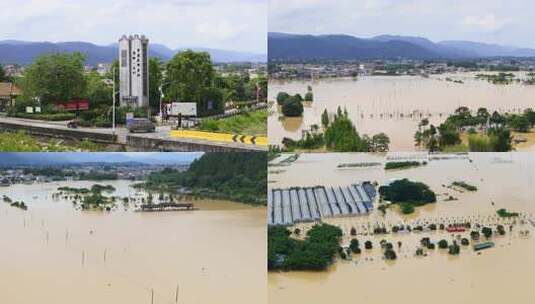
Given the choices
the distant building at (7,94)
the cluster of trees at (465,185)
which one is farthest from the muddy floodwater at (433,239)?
the distant building at (7,94)

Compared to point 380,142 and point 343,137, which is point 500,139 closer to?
point 380,142

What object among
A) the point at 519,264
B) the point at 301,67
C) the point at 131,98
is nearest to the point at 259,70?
the point at 301,67

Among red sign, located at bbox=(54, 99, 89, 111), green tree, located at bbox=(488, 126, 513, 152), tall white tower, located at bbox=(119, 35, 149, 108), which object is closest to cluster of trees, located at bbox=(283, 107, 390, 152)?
green tree, located at bbox=(488, 126, 513, 152)

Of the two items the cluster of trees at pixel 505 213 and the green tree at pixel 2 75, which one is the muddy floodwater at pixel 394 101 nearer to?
the cluster of trees at pixel 505 213

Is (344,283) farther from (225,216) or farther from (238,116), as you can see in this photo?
(238,116)

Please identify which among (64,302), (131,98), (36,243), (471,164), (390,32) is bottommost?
(64,302)

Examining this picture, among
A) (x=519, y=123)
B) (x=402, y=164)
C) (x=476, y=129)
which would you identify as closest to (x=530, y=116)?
(x=519, y=123)
